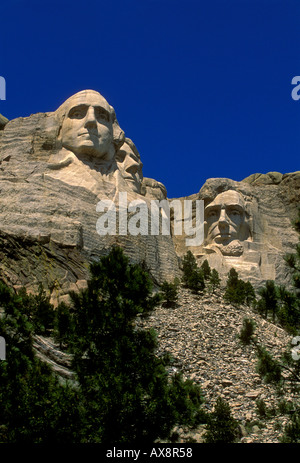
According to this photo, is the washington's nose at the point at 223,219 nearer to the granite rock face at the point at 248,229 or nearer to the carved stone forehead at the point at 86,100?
the granite rock face at the point at 248,229

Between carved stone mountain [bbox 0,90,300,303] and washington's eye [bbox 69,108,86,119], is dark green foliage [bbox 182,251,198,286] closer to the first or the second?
carved stone mountain [bbox 0,90,300,303]

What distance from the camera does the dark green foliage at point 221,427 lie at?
16000 mm

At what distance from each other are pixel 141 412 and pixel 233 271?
11.0m

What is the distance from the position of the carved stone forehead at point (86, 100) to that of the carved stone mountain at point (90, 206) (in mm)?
42

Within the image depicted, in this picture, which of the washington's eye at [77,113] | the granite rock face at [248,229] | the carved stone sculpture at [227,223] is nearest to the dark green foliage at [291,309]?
the granite rock face at [248,229]

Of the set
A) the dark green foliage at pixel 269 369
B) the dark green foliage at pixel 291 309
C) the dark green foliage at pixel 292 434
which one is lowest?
the dark green foliage at pixel 292 434

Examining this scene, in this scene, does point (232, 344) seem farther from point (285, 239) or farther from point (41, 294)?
point (285, 239)

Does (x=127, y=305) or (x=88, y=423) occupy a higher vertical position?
(x=127, y=305)

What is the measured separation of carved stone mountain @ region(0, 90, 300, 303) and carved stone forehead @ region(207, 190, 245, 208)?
0.04m

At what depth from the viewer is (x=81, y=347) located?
648 inches

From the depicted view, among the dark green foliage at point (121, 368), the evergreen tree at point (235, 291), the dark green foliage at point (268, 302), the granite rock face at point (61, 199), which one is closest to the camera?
the dark green foliage at point (121, 368)

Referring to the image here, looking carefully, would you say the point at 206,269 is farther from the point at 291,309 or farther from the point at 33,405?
the point at 33,405

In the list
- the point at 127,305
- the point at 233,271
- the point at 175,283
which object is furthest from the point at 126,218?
the point at 127,305

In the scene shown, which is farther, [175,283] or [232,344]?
[175,283]
